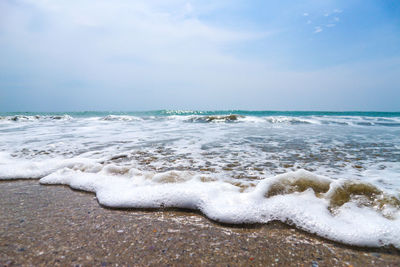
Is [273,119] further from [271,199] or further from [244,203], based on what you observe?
[244,203]

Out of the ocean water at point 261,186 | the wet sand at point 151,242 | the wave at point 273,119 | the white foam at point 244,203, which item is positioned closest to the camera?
the wet sand at point 151,242

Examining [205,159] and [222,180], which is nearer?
[222,180]

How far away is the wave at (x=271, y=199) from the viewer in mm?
1693

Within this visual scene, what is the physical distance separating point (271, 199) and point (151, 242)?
1174 millimetres

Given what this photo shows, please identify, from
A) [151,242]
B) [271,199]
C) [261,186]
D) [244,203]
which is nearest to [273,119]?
[261,186]

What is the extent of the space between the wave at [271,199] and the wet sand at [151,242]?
10 cm

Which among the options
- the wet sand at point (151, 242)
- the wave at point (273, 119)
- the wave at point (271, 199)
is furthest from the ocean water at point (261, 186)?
the wave at point (273, 119)

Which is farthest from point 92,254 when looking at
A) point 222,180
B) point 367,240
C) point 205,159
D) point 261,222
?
point 205,159

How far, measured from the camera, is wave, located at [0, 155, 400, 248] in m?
1.69

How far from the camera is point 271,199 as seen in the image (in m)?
2.12

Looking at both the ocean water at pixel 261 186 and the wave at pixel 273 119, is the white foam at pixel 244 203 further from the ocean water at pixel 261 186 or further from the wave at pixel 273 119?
the wave at pixel 273 119

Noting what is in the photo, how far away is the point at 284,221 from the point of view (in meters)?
1.84

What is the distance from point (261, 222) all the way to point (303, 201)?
→ 1.64ft

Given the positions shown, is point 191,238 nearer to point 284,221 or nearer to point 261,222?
point 261,222
